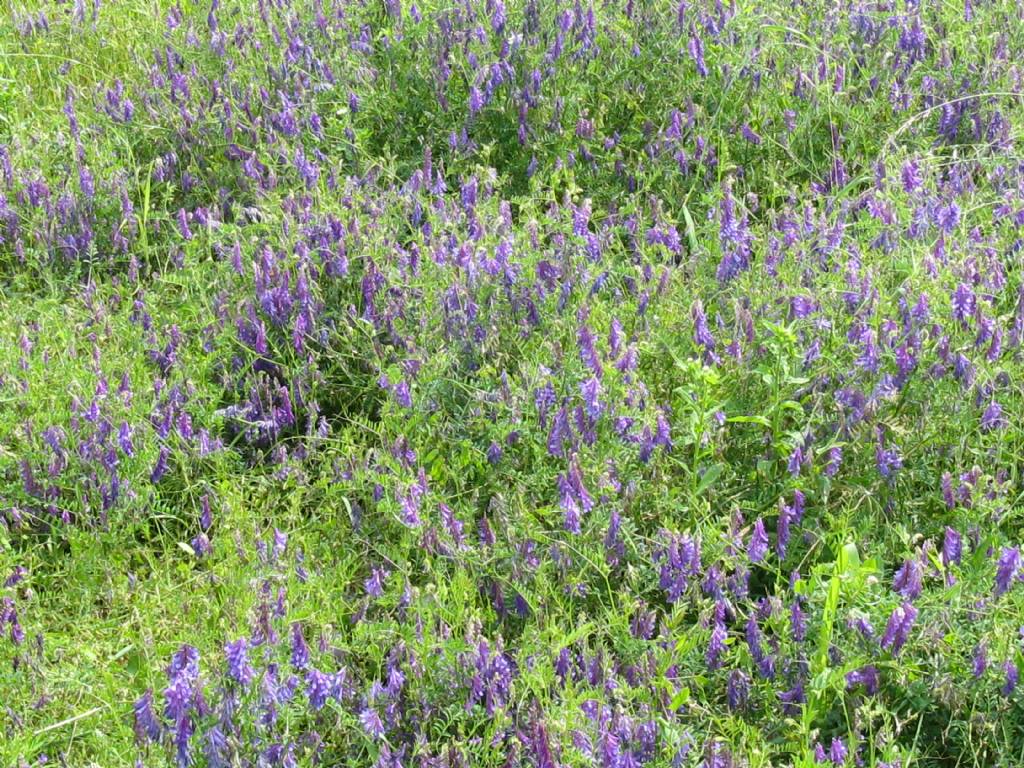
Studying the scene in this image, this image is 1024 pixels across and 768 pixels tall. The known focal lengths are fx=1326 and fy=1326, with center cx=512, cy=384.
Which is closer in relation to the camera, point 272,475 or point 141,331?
point 272,475

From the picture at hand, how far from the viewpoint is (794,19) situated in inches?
188

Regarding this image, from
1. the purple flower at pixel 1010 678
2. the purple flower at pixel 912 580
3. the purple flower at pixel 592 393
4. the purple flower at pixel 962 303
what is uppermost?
the purple flower at pixel 962 303

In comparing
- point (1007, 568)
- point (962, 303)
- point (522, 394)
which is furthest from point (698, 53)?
point (1007, 568)

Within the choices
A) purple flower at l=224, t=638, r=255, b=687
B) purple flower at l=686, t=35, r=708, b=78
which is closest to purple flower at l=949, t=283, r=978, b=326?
purple flower at l=686, t=35, r=708, b=78

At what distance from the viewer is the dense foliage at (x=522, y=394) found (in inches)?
101

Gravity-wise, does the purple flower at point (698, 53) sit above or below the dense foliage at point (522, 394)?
above

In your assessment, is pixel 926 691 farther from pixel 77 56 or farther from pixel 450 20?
pixel 77 56

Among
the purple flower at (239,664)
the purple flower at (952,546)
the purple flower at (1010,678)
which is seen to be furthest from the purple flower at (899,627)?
the purple flower at (239,664)

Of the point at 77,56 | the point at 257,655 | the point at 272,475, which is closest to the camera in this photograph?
the point at 257,655

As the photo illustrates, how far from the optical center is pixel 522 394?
3.17 meters

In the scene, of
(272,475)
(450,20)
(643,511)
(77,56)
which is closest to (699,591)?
(643,511)

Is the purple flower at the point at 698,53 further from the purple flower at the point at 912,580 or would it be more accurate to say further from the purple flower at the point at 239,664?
the purple flower at the point at 239,664

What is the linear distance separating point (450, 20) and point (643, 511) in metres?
2.27

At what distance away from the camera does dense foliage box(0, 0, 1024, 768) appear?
2555 mm
